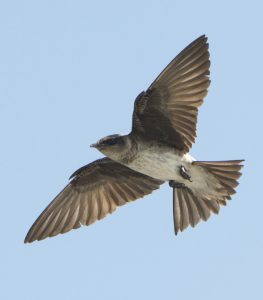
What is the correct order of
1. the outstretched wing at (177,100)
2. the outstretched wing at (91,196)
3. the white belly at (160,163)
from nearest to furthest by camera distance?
the outstretched wing at (177,100) < the white belly at (160,163) < the outstretched wing at (91,196)

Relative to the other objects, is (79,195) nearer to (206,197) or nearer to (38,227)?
(38,227)

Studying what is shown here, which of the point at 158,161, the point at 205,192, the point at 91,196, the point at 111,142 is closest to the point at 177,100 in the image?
the point at 158,161

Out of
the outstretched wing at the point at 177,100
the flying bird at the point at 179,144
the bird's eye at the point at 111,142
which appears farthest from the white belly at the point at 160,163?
the bird's eye at the point at 111,142

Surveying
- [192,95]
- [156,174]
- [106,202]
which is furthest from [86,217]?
[192,95]

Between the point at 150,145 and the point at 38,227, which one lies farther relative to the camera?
the point at 38,227

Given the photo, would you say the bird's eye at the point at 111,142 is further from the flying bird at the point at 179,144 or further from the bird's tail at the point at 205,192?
the bird's tail at the point at 205,192

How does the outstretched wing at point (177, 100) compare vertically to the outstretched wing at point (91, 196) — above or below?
above

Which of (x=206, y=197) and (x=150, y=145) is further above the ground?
(x=150, y=145)
